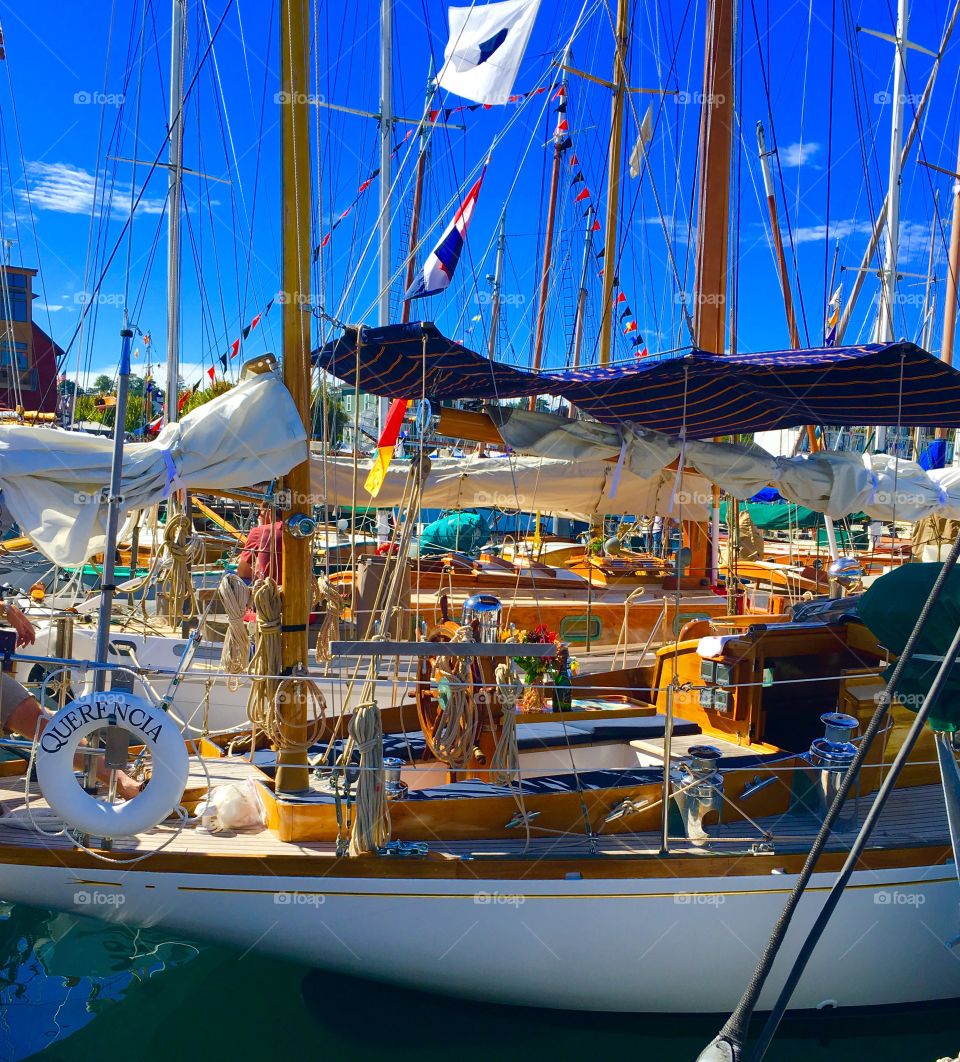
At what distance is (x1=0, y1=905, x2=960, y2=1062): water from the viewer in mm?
5031

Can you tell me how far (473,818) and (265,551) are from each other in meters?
3.11

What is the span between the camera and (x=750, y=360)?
5.98 m

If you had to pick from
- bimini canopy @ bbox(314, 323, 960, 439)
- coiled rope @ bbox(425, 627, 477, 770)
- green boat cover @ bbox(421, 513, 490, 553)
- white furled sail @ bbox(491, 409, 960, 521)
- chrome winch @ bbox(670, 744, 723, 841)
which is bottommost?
chrome winch @ bbox(670, 744, 723, 841)

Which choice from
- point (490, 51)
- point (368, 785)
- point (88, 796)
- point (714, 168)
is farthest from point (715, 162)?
point (88, 796)

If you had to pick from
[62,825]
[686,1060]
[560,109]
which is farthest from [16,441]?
[560,109]

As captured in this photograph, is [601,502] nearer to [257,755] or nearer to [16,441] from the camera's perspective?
[257,755]

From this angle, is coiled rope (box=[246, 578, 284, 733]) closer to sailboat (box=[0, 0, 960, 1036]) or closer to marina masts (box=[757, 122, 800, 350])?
sailboat (box=[0, 0, 960, 1036])

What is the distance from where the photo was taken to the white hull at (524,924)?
4.79 meters

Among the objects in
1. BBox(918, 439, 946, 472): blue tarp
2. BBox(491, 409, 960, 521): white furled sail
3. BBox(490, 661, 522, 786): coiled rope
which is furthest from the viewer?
BBox(918, 439, 946, 472): blue tarp

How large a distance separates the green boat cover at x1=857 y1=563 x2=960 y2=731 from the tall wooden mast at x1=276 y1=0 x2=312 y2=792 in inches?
124

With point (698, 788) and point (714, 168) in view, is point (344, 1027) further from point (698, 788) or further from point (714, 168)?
point (714, 168)

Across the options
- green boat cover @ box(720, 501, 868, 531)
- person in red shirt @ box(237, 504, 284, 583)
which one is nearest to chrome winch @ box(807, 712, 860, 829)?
person in red shirt @ box(237, 504, 284, 583)

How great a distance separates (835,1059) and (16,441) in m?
5.70

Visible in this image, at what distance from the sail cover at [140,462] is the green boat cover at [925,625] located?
3283mm
